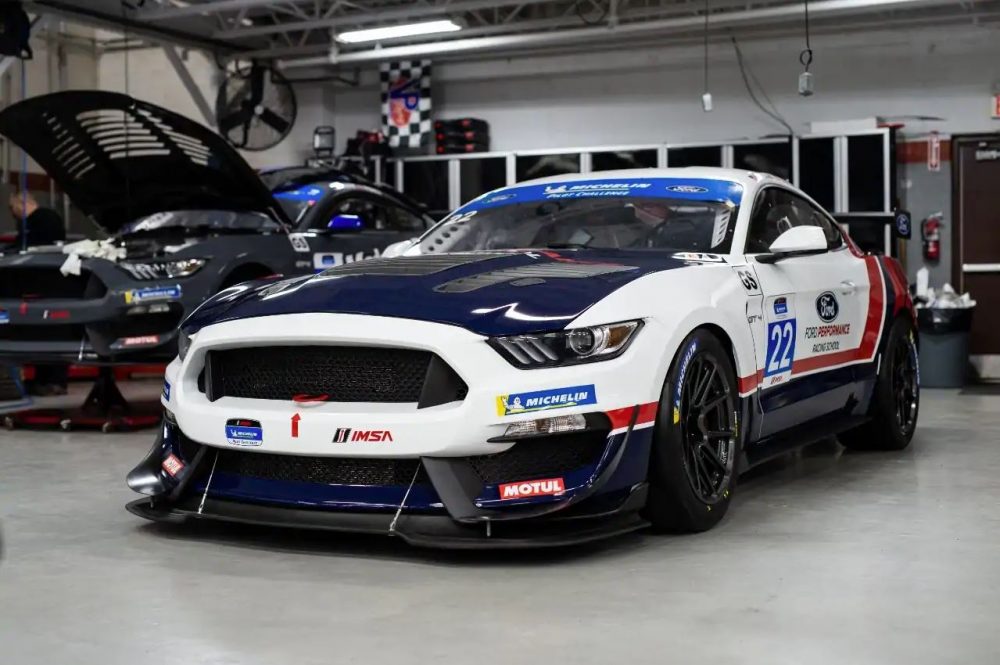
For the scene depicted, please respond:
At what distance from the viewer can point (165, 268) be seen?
694 cm

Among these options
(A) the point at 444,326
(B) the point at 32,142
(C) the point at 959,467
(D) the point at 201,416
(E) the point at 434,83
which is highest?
(E) the point at 434,83

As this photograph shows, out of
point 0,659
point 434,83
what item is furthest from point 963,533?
point 434,83

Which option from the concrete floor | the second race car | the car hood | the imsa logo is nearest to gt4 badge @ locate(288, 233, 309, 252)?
the second race car

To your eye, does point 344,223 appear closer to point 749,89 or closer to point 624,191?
point 624,191

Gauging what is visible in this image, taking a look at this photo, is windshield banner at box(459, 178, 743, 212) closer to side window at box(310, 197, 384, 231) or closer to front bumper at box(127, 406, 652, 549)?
front bumper at box(127, 406, 652, 549)

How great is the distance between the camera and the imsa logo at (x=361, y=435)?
3498 millimetres

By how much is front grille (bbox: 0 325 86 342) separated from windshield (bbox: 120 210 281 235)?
0.89 metres

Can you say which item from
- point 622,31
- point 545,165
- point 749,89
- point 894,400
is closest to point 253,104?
point 545,165

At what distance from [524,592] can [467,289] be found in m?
0.97

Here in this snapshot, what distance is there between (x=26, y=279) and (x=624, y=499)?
15.2 feet

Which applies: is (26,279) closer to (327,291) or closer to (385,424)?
(327,291)

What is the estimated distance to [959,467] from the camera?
557 cm

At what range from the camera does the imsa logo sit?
3.50 m

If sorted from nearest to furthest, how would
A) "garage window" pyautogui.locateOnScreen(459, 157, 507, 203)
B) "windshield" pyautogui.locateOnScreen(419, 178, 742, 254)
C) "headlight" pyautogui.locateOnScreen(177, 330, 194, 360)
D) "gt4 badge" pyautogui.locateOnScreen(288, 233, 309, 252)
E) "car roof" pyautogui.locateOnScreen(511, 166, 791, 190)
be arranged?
"headlight" pyautogui.locateOnScreen(177, 330, 194, 360) < "windshield" pyautogui.locateOnScreen(419, 178, 742, 254) < "car roof" pyautogui.locateOnScreen(511, 166, 791, 190) < "gt4 badge" pyautogui.locateOnScreen(288, 233, 309, 252) < "garage window" pyautogui.locateOnScreen(459, 157, 507, 203)
